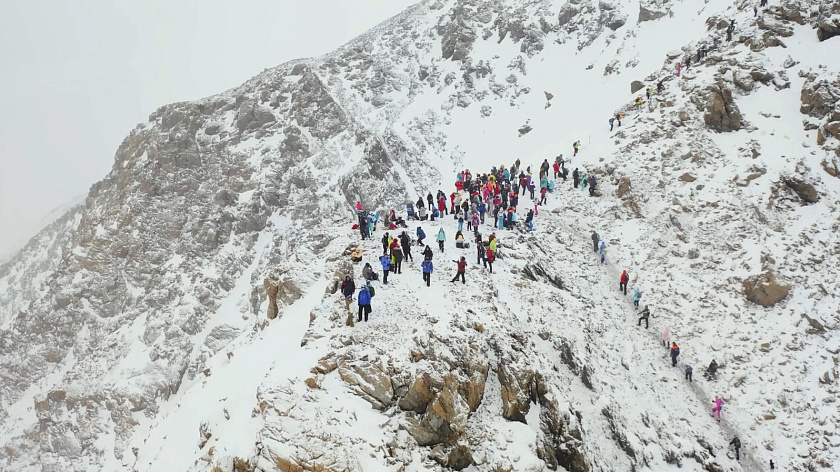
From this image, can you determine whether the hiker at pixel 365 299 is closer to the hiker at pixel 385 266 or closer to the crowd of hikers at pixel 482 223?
the crowd of hikers at pixel 482 223

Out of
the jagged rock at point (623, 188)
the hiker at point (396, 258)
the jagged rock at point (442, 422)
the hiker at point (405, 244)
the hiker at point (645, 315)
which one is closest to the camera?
the jagged rock at point (442, 422)

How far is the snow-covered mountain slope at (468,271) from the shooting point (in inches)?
633

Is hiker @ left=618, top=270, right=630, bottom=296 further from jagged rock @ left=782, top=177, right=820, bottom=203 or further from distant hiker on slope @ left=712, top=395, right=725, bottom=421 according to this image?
jagged rock @ left=782, top=177, right=820, bottom=203

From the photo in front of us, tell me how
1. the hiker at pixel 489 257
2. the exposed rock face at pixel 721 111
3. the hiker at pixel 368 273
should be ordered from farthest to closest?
1. the exposed rock face at pixel 721 111
2. the hiker at pixel 489 257
3. the hiker at pixel 368 273

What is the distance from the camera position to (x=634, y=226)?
99.0 ft

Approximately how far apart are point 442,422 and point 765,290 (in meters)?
19.6

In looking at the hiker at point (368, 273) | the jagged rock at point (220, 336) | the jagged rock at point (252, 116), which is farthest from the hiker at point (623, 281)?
the jagged rock at point (252, 116)

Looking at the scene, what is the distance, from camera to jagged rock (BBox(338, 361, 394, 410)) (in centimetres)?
1479

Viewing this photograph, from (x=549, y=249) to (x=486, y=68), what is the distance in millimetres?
36229

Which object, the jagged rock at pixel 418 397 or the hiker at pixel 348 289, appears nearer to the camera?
the jagged rock at pixel 418 397

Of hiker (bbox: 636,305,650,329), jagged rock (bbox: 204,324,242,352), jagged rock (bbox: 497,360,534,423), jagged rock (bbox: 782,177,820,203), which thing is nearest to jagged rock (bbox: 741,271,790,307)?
hiker (bbox: 636,305,650,329)

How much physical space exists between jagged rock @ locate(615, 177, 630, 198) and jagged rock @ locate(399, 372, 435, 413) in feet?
73.6

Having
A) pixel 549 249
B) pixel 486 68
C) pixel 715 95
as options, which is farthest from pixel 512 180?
pixel 486 68

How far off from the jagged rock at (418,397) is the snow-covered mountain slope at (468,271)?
9 centimetres
